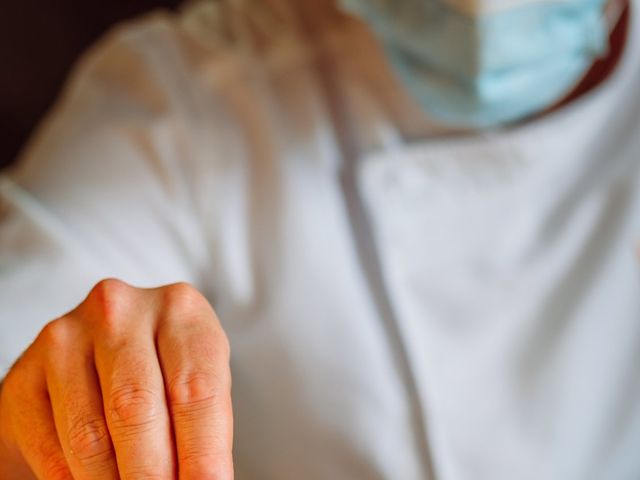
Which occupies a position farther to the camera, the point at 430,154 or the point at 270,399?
the point at 430,154

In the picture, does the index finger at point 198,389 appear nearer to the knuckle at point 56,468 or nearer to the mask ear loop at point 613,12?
the knuckle at point 56,468

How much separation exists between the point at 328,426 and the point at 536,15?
0.87 ft

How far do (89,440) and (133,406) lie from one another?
2 centimetres

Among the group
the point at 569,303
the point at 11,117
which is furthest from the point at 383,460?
the point at 11,117

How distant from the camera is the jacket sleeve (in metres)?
0.42

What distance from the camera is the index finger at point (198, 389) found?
26 cm

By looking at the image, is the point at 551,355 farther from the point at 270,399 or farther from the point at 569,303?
the point at 270,399

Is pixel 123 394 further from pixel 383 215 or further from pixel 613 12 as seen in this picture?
pixel 613 12

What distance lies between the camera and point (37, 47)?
701mm

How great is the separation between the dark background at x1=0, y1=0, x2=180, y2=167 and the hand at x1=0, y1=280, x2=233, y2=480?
17.2 inches

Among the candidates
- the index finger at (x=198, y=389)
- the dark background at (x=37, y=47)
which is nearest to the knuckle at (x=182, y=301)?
the index finger at (x=198, y=389)

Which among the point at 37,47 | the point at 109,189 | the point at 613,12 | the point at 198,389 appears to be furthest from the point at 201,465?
the point at 37,47

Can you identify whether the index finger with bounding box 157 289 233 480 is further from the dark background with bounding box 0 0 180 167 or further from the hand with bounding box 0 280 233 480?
the dark background with bounding box 0 0 180 167

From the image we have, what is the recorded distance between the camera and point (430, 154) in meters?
0.56
